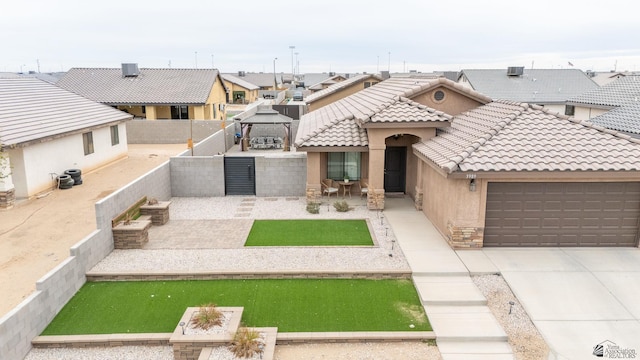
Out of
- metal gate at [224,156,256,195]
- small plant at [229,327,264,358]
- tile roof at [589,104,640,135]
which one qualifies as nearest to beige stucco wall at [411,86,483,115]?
metal gate at [224,156,256,195]

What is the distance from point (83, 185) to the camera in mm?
20109

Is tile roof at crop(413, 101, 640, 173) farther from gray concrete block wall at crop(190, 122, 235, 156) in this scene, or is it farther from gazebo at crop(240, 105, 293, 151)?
gazebo at crop(240, 105, 293, 151)

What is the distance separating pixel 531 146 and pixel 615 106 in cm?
1589

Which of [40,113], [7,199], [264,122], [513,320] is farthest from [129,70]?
[513,320]

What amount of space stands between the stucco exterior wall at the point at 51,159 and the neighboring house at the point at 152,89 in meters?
13.5

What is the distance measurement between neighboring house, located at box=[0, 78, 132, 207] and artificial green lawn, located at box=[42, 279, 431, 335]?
877 centimetres

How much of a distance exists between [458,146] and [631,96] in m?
16.9

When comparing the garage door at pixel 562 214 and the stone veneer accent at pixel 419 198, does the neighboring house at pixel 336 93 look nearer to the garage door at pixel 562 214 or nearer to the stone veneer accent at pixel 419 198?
the stone veneer accent at pixel 419 198

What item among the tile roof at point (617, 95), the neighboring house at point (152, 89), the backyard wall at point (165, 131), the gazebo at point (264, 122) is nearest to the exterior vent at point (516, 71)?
the tile roof at point (617, 95)

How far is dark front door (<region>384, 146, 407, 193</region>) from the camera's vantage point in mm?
19188

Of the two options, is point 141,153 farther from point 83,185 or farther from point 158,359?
point 158,359

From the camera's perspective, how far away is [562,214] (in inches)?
519

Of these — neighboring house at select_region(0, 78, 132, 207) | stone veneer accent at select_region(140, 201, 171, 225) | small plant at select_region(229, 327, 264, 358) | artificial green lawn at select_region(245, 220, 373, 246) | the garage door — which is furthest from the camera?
neighboring house at select_region(0, 78, 132, 207)

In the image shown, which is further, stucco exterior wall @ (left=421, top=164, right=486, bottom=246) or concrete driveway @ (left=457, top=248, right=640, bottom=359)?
stucco exterior wall @ (left=421, top=164, right=486, bottom=246)
